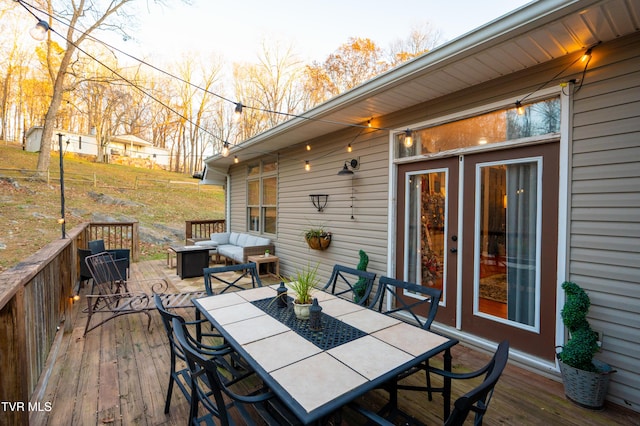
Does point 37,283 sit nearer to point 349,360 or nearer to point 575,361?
point 349,360

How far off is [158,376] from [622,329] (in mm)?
3768

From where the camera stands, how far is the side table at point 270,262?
5914 millimetres

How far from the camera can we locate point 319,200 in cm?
520

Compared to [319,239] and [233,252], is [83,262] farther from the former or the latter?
[319,239]

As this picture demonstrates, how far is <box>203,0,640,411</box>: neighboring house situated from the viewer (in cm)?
221

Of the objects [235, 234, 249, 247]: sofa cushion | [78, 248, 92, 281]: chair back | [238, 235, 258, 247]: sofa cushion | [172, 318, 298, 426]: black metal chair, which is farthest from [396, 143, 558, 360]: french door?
[78, 248, 92, 281]: chair back

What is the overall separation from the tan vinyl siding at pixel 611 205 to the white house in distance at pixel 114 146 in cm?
2301

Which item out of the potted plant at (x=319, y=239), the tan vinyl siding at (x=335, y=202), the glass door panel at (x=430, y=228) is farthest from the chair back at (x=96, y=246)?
the glass door panel at (x=430, y=228)

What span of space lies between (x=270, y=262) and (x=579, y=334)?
5.02 metres

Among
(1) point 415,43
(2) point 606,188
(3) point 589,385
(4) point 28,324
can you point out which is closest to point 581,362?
(3) point 589,385

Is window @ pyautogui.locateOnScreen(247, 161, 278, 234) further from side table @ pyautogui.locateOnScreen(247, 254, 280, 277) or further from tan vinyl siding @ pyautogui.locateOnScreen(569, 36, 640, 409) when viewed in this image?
tan vinyl siding @ pyautogui.locateOnScreen(569, 36, 640, 409)

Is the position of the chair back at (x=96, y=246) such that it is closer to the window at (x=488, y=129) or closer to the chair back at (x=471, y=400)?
the window at (x=488, y=129)

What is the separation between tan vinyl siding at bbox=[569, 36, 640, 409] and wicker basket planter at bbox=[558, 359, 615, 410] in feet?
0.65

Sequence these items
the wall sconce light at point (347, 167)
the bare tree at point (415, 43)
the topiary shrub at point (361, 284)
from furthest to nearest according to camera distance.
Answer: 1. the bare tree at point (415, 43)
2. the wall sconce light at point (347, 167)
3. the topiary shrub at point (361, 284)
